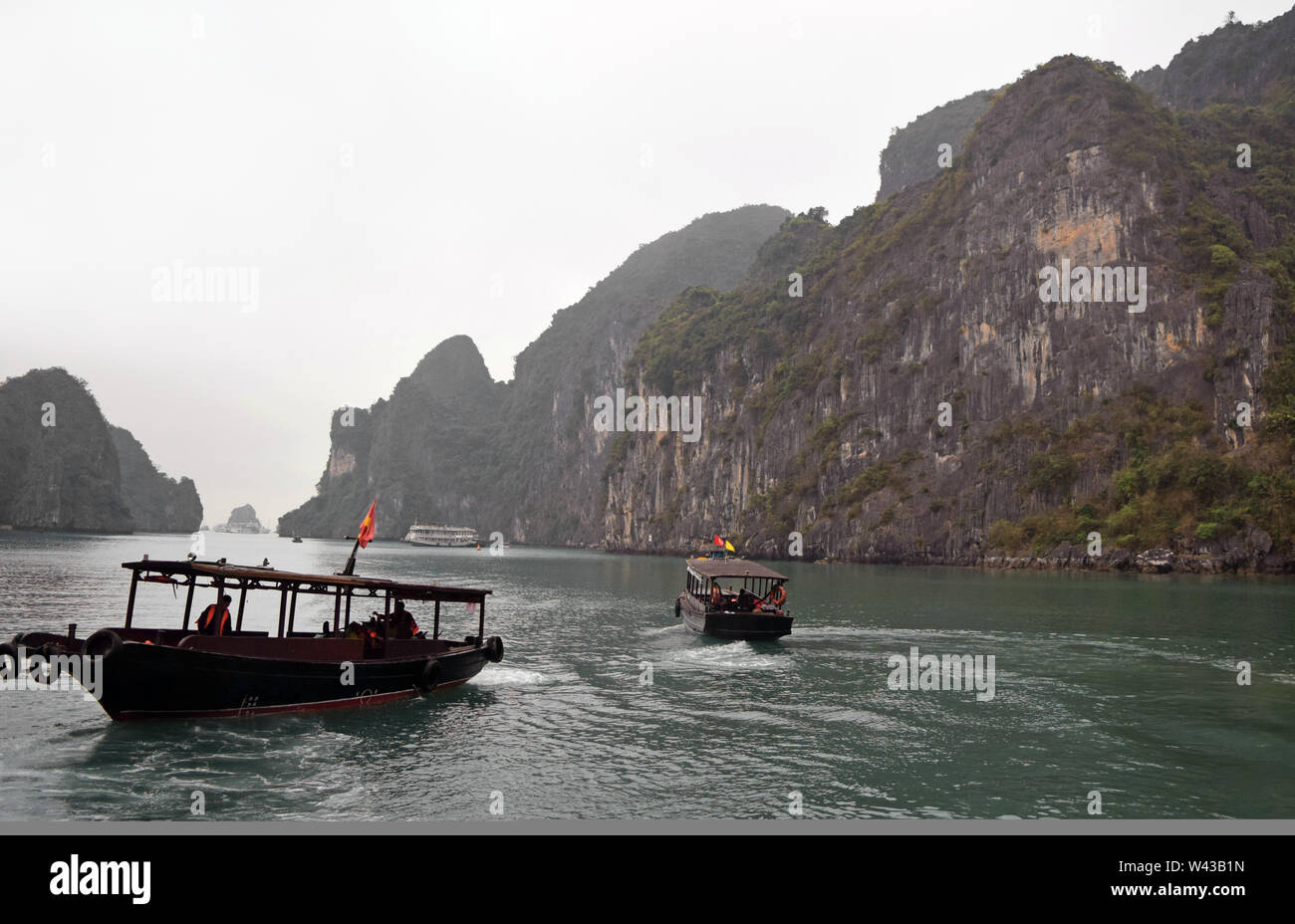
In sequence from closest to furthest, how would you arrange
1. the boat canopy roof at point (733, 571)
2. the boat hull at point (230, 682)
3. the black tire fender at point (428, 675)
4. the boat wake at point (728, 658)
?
1. the boat hull at point (230, 682)
2. the black tire fender at point (428, 675)
3. the boat wake at point (728, 658)
4. the boat canopy roof at point (733, 571)

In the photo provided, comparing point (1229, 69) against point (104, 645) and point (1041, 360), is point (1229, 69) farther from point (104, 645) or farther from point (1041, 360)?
point (104, 645)

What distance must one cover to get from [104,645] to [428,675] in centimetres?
753

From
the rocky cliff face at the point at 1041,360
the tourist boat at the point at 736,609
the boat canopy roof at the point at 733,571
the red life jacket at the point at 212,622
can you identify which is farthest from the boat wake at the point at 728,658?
the rocky cliff face at the point at 1041,360

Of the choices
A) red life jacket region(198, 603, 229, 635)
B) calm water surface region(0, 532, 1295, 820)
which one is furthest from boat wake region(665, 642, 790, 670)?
red life jacket region(198, 603, 229, 635)

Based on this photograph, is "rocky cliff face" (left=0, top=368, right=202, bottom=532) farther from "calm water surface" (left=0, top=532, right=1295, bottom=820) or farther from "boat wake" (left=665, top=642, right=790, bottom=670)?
"boat wake" (left=665, top=642, right=790, bottom=670)

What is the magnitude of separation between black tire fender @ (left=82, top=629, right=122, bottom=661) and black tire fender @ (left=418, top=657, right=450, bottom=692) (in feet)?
23.4

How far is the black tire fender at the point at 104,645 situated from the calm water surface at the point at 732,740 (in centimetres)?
175

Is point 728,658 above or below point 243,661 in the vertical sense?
below

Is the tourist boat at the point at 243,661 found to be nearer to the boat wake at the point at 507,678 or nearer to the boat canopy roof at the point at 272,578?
the boat canopy roof at the point at 272,578

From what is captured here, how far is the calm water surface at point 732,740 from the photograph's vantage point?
44.7 feet

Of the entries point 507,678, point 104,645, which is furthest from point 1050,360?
point 104,645

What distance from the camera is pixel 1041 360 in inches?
3762
